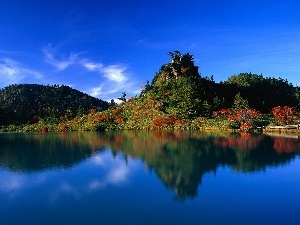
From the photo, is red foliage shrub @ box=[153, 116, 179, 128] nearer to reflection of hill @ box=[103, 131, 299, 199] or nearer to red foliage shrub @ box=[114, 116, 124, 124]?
red foliage shrub @ box=[114, 116, 124, 124]

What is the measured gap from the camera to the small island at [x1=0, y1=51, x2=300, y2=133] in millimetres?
44719

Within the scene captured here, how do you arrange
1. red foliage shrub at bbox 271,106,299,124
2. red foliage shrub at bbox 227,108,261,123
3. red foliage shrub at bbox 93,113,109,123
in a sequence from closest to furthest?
red foliage shrub at bbox 271,106,299,124, red foliage shrub at bbox 227,108,261,123, red foliage shrub at bbox 93,113,109,123

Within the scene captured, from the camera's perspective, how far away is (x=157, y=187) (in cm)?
1527

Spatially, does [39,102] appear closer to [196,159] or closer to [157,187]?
[196,159]

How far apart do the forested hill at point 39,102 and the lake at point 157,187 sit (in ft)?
242

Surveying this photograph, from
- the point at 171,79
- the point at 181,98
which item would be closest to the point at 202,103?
the point at 181,98

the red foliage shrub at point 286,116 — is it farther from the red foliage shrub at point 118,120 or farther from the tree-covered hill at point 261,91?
the red foliage shrub at point 118,120

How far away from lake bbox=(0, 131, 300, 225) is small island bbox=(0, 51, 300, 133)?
741 inches

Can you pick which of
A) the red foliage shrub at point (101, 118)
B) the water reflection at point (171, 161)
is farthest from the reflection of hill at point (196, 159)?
the red foliage shrub at point (101, 118)

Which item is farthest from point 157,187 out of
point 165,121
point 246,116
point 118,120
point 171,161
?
point 118,120

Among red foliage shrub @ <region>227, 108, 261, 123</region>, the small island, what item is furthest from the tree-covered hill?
red foliage shrub @ <region>227, 108, 261, 123</region>

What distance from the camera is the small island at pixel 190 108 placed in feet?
147

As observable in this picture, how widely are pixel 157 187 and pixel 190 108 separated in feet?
142

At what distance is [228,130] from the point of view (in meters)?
43.9
